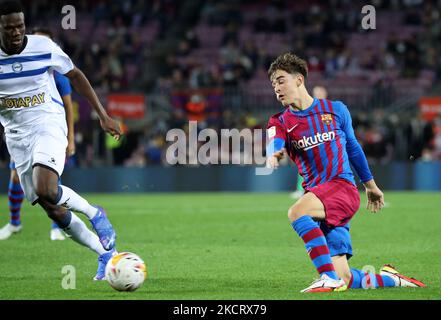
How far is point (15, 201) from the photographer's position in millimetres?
11961

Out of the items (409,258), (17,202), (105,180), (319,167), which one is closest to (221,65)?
(105,180)

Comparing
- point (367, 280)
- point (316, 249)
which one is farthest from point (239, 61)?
point (316, 249)

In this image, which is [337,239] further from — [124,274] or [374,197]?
[124,274]

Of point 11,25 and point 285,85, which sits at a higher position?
point 11,25

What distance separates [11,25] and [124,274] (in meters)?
2.15

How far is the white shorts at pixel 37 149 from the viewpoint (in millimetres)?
7477

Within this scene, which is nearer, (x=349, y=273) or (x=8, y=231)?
(x=349, y=273)

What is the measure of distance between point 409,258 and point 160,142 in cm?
1382

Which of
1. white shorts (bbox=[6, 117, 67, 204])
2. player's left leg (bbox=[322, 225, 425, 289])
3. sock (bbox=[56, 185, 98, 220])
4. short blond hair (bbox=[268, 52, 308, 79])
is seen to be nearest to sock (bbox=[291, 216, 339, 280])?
player's left leg (bbox=[322, 225, 425, 289])

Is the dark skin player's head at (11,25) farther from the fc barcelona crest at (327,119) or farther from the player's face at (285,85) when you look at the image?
the fc barcelona crest at (327,119)

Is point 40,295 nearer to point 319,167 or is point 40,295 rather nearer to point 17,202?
point 319,167

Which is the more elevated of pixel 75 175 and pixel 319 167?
pixel 319 167

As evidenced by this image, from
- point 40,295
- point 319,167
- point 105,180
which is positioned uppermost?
point 319,167

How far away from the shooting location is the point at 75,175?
70.1 feet
